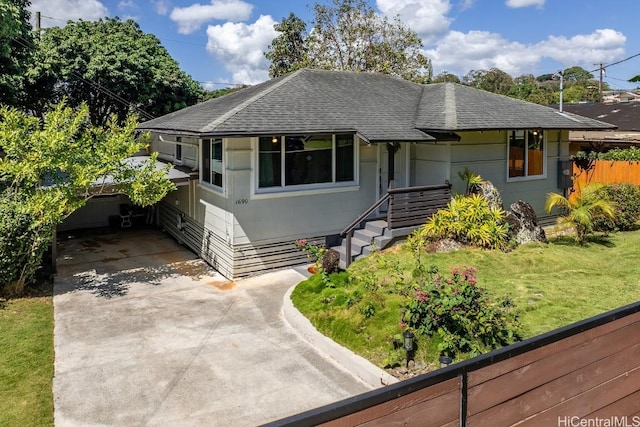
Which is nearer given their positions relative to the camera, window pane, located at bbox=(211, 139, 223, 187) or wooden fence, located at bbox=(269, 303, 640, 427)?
wooden fence, located at bbox=(269, 303, 640, 427)

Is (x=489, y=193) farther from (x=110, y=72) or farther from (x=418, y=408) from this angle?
(x=110, y=72)

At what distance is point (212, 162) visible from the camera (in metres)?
11.8

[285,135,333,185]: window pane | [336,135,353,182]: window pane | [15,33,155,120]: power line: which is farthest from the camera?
[15,33,155,120]: power line

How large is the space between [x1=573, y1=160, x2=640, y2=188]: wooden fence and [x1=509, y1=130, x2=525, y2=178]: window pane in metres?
3.66

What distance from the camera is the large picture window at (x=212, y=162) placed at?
11305 mm

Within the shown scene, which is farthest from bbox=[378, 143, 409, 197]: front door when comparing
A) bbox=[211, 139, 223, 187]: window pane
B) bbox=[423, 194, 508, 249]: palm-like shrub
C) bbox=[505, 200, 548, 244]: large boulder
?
bbox=[211, 139, 223, 187]: window pane

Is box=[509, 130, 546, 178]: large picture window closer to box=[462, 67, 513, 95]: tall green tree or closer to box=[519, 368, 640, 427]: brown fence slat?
box=[519, 368, 640, 427]: brown fence slat

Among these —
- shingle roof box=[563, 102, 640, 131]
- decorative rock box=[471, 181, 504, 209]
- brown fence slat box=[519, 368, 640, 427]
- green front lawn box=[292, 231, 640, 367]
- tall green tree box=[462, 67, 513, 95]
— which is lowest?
green front lawn box=[292, 231, 640, 367]

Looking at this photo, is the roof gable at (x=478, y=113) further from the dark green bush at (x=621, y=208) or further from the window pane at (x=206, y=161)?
the window pane at (x=206, y=161)

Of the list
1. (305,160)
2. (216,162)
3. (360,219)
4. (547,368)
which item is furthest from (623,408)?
(216,162)

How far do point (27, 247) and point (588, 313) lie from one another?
9.94 m

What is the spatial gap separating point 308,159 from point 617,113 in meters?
20.9

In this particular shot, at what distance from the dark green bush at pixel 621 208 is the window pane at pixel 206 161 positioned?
33.7 ft

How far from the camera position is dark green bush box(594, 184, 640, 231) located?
1320cm
